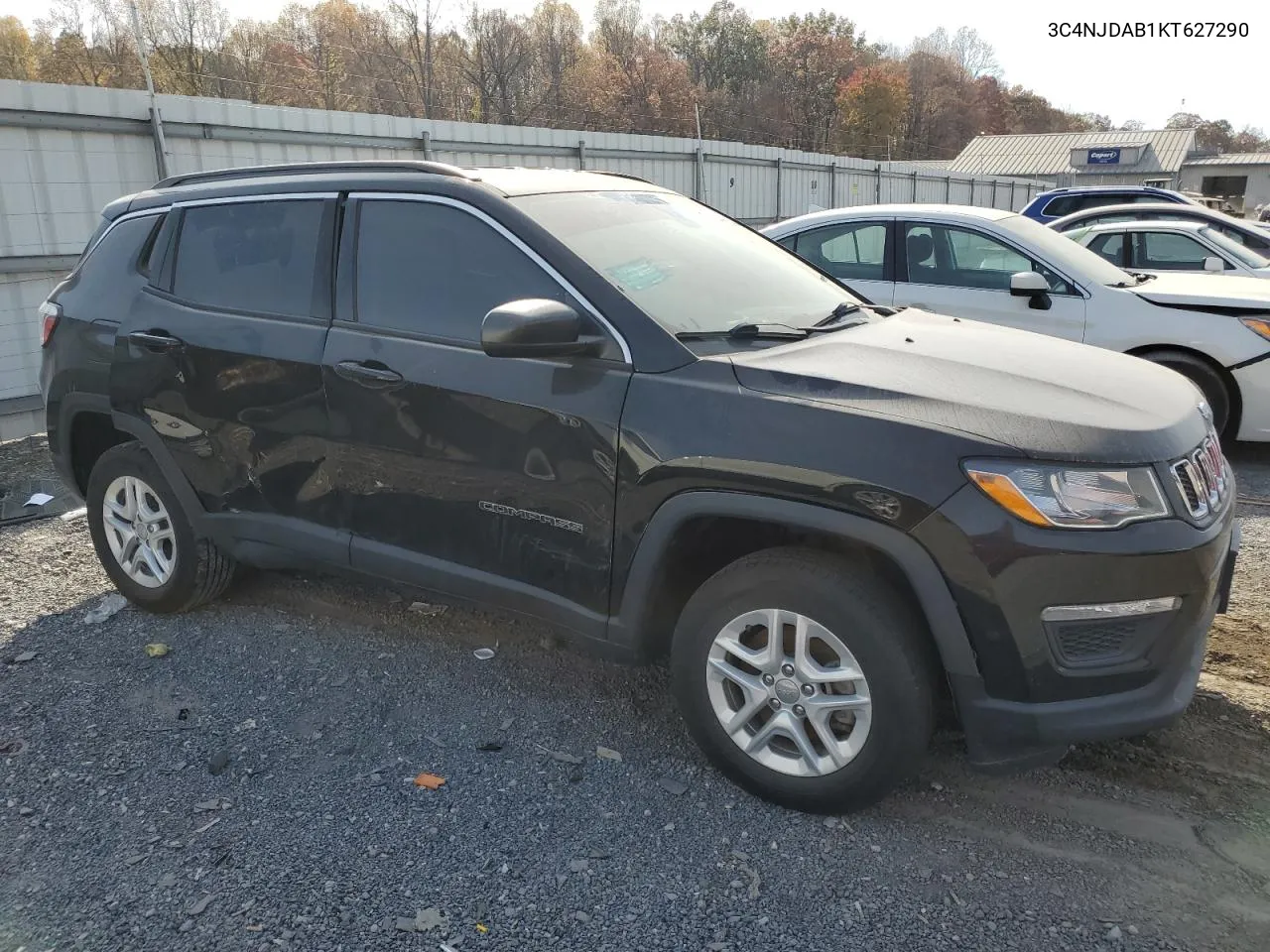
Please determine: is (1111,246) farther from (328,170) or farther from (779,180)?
(779,180)

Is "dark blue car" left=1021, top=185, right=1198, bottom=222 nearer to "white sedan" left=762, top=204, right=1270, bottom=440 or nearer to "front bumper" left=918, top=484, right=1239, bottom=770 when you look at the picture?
"white sedan" left=762, top=204, right=1270, bottom=440

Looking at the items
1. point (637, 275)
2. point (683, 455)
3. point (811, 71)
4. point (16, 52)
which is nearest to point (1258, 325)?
point (637, 275)

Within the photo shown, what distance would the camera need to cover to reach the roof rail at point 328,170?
3.48 meters

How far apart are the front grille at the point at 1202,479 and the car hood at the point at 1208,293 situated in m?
3.93

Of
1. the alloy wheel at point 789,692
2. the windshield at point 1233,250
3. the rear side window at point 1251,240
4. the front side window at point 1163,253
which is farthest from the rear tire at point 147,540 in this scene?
the rear side window at point 1251,240

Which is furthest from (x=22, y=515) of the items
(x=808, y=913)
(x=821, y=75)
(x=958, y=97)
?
(x=958, y=97)

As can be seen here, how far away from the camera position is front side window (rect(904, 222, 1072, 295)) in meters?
6.65

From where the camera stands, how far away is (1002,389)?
9.11 ft

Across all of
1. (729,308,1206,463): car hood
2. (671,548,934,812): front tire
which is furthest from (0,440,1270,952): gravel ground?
(729,308,1206,463): car hood

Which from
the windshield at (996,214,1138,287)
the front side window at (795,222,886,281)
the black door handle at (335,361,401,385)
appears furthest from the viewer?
the front side window at (795,222,886,281)

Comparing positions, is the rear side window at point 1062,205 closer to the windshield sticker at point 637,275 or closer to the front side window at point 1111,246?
the front side window at point 1111,246

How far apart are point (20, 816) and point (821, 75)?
81690mm

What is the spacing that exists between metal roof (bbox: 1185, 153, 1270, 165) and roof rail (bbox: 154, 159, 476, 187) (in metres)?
66.9

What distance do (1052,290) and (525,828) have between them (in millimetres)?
5331
